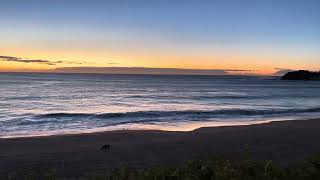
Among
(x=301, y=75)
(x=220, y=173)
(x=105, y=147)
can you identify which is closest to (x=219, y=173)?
(x=220, y=173)

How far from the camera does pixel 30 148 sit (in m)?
15.7

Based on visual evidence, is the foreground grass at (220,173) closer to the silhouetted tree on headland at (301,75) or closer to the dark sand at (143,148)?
the dark sand at (143,148)

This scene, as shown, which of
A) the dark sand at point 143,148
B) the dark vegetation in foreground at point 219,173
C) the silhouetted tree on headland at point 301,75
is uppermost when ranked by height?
the dark vegetation in foreground at point 219,173

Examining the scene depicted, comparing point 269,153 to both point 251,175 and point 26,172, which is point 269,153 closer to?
point 26,172

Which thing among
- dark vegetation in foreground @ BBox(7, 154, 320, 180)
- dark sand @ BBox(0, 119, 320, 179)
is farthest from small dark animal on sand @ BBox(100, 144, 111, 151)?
dark vegetation in foreground @ BBox(7, 154, 320, 180)

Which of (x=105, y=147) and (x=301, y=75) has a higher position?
(x=105, y=147)

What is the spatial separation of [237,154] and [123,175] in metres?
9.04

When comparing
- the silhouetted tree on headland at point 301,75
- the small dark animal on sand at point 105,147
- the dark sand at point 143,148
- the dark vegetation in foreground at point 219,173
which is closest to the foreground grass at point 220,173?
the dark vegetation in foreground at point 219,173

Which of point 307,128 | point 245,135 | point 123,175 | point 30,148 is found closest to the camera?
point 123,175

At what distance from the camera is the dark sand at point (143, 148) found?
12.8 metres

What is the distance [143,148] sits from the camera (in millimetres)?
15516

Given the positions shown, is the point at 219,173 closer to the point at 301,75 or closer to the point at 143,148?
the point at 143,148

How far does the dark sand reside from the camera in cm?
1278

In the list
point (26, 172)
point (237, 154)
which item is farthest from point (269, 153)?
point (26, 172)
